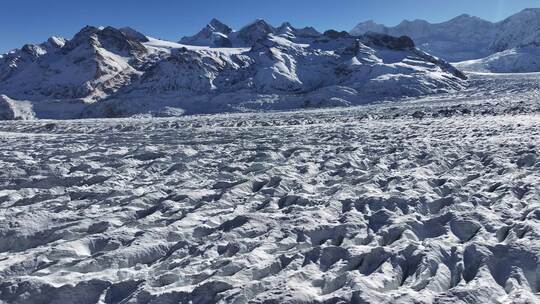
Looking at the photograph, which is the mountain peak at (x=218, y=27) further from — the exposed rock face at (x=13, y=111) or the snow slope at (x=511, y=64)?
the exposed rock face at (x=13, y=111)

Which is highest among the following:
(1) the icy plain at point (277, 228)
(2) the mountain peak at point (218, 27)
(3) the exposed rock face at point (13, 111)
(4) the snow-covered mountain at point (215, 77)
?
(2) the mountain peak at point (218, 27)

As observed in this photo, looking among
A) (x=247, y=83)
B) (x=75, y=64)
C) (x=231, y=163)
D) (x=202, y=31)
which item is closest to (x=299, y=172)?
(x=231, y=163)

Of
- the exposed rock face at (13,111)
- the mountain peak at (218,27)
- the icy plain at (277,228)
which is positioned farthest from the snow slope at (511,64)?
the icy plain at (277,228)

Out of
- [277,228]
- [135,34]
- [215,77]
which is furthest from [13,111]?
[135,34]

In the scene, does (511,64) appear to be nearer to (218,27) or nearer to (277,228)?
(218,27)

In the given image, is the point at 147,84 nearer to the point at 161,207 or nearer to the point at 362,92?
the point at 362,92

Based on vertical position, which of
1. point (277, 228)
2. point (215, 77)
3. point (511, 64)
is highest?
point (511, 64)
